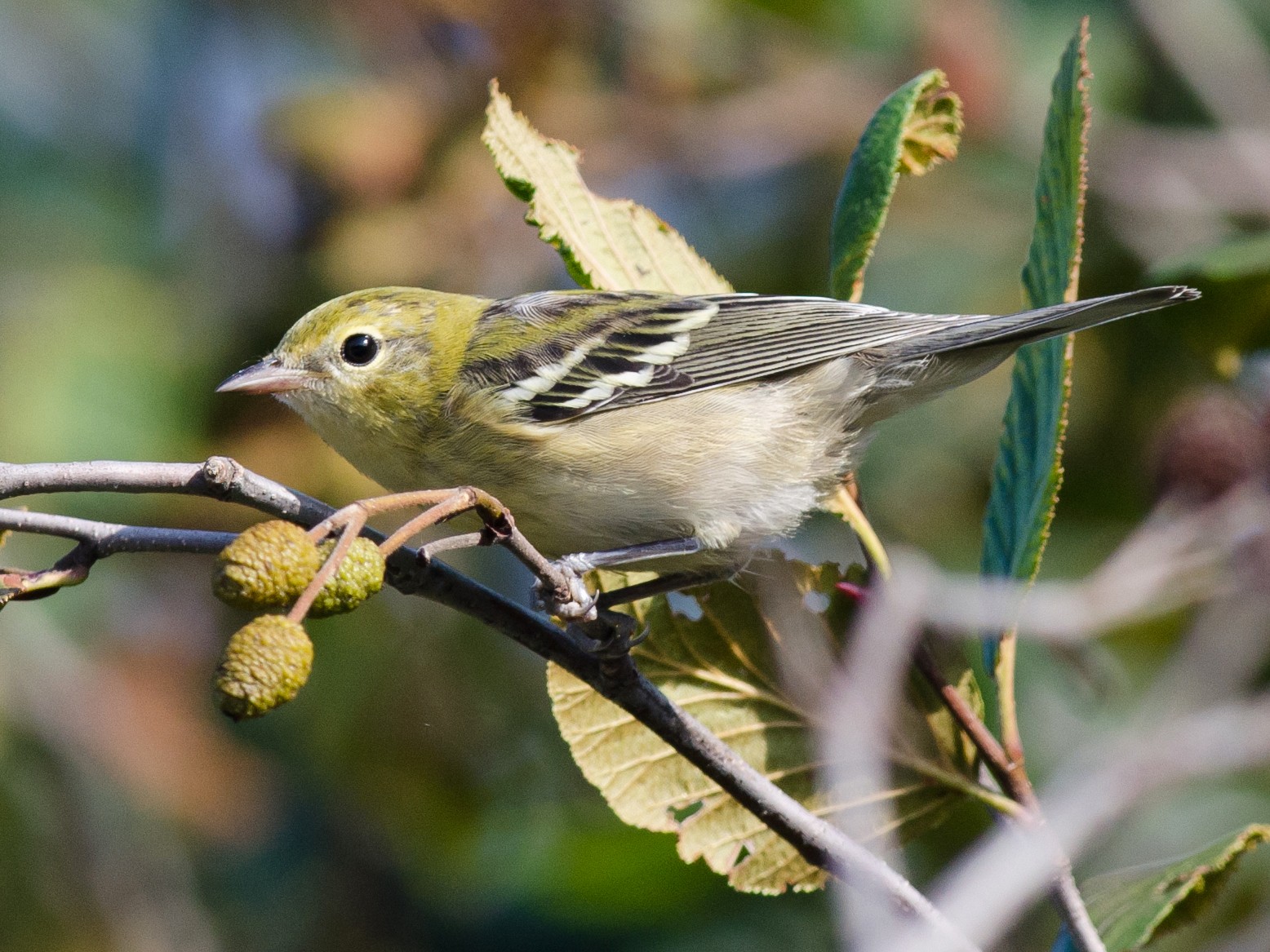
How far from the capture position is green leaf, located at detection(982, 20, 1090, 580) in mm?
2150

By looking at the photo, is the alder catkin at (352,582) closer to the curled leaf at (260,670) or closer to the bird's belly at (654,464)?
the curled leaf at (260,670)

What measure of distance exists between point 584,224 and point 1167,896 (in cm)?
154

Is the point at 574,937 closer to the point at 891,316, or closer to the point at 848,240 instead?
the point at 891,316

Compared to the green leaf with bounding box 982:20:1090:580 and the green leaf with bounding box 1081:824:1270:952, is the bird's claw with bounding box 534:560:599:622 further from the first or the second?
the green leaf with bounding box 1081:824:1270:952

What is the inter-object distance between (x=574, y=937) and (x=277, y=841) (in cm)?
154

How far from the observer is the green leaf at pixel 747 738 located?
231 cm

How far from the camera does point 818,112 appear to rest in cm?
503

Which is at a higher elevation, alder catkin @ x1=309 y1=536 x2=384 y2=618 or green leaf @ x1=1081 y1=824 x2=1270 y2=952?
alder catkin @ x1=309 y1=536 x2=384 y2=618

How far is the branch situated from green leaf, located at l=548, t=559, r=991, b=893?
31cm

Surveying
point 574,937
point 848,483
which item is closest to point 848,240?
point 848,483

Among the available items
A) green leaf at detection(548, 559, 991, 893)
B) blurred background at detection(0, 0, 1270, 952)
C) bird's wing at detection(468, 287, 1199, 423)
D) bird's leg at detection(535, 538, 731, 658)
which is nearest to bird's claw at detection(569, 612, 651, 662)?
bird's leg at detection(535, 538, 731, 658)

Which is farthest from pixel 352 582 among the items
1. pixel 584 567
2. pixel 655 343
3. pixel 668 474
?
pixel 655 343

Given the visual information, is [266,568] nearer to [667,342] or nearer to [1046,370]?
[1046,370]

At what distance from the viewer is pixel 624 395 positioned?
3.47 metres
